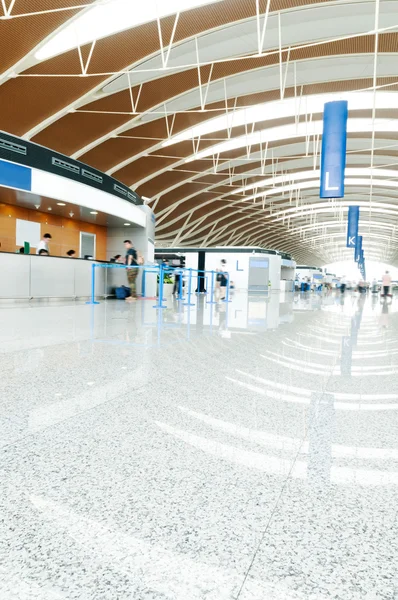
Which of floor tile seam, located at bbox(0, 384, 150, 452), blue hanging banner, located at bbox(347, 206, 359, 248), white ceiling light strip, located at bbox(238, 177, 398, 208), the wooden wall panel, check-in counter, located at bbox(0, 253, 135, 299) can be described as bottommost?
floor tile seam, located at bbox(0, 384, 150, 452)

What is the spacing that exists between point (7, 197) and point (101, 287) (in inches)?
188

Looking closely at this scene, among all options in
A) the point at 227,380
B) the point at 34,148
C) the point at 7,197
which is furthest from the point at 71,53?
the point at 227,380

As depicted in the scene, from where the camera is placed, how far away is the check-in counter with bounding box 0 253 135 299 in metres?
13.4

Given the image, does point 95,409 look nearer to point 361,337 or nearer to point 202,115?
point 361,337

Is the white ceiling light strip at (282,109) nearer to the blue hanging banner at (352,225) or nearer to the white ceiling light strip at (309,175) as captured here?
the blue hanging banner at (352,225)

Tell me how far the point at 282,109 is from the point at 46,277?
19311 millimetres

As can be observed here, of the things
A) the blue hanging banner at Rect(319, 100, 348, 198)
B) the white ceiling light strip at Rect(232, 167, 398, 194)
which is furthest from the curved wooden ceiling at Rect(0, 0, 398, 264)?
the white ceiling light strip at Rect(232, 167, 398, 194)

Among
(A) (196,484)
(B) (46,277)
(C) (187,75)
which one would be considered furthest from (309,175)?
(A) (196,484)

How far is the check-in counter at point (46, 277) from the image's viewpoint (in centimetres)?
1338

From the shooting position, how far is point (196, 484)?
1787mm

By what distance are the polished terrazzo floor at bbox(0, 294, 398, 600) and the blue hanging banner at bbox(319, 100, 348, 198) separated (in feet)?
44.2

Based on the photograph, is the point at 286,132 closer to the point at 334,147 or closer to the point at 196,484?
the point at 334,147

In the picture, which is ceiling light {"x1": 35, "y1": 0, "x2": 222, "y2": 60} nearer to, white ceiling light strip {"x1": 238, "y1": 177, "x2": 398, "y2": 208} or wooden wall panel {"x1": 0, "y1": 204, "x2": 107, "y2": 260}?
wooden wall panel {"x1": 0, "y1": 204, "x2": 107, "y2": 260}

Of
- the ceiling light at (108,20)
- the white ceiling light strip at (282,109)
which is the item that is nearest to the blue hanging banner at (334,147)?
the ceiling light at (108,20)
